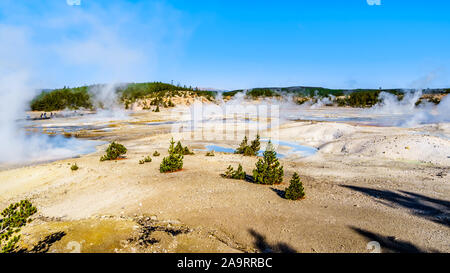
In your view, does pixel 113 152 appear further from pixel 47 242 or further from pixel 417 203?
pixel 417 203

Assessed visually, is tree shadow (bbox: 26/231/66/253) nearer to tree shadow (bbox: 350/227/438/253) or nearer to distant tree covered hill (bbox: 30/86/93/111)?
tree shadow (bbox: 350/227/438/253)

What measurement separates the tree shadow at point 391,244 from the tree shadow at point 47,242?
23.5 ft

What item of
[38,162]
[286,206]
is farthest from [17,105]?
[286,206]

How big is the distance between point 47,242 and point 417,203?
34.9 ft

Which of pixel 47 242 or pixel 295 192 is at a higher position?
pixel 295 192

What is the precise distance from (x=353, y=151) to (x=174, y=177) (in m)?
14.5

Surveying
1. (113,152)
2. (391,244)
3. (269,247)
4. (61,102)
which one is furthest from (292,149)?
(61,102)

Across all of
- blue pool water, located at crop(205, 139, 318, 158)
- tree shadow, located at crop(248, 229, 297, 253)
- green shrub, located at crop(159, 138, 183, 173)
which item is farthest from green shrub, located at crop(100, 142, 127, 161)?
tree shadow, located at crop(248, 229, 297, 253)

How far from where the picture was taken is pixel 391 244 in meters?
5.73

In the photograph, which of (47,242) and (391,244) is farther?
(47,242)

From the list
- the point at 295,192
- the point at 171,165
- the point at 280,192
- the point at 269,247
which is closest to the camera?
the point at 269,247

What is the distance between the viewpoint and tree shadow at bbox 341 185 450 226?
7.28m

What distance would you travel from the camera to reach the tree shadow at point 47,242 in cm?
575

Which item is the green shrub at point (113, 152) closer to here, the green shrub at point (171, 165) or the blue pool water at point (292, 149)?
the green shrub at point (171, 165)
